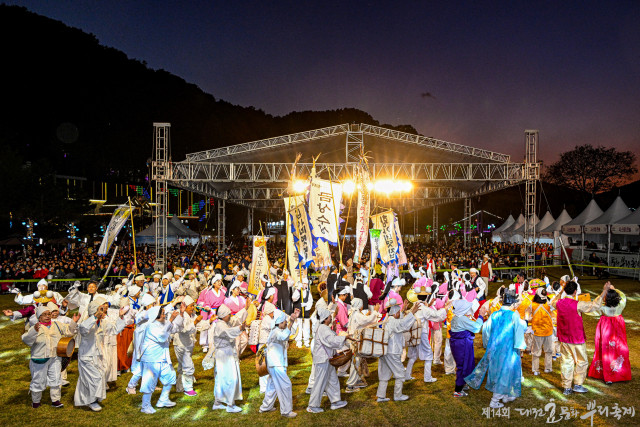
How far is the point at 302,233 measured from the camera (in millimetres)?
8742

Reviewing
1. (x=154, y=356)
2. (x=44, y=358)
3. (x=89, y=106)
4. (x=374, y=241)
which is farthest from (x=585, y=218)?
(x=89, y=106)

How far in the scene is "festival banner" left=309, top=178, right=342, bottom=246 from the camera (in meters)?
8.70

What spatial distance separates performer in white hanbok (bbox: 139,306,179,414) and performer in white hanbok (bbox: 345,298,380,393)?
8.49 ft

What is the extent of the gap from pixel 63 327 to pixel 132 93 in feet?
262

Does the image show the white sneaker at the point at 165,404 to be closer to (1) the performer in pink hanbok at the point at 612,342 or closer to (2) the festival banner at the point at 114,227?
(2) the festival banner at the point at 114,227

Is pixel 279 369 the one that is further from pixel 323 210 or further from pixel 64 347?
pixel 323 210

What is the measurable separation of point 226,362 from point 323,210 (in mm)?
3814

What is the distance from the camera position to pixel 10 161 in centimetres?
2873

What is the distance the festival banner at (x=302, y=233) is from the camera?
8648 millimetres

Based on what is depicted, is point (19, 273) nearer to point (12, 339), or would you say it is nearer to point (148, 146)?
point (12, 339)

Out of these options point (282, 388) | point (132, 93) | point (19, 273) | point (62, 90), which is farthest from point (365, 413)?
point (132, 93)

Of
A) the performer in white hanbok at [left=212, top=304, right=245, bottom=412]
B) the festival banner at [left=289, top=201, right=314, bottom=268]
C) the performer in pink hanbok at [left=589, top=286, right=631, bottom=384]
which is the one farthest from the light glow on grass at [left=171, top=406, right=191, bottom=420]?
the performer in pink hanbok at [left=589, top=286, right=631, bottom=384]

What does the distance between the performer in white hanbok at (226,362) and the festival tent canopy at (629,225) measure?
1990 cm

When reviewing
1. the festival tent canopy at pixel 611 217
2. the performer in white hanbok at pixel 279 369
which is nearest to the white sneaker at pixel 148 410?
the performer in white hanbok at pixel 279 369
